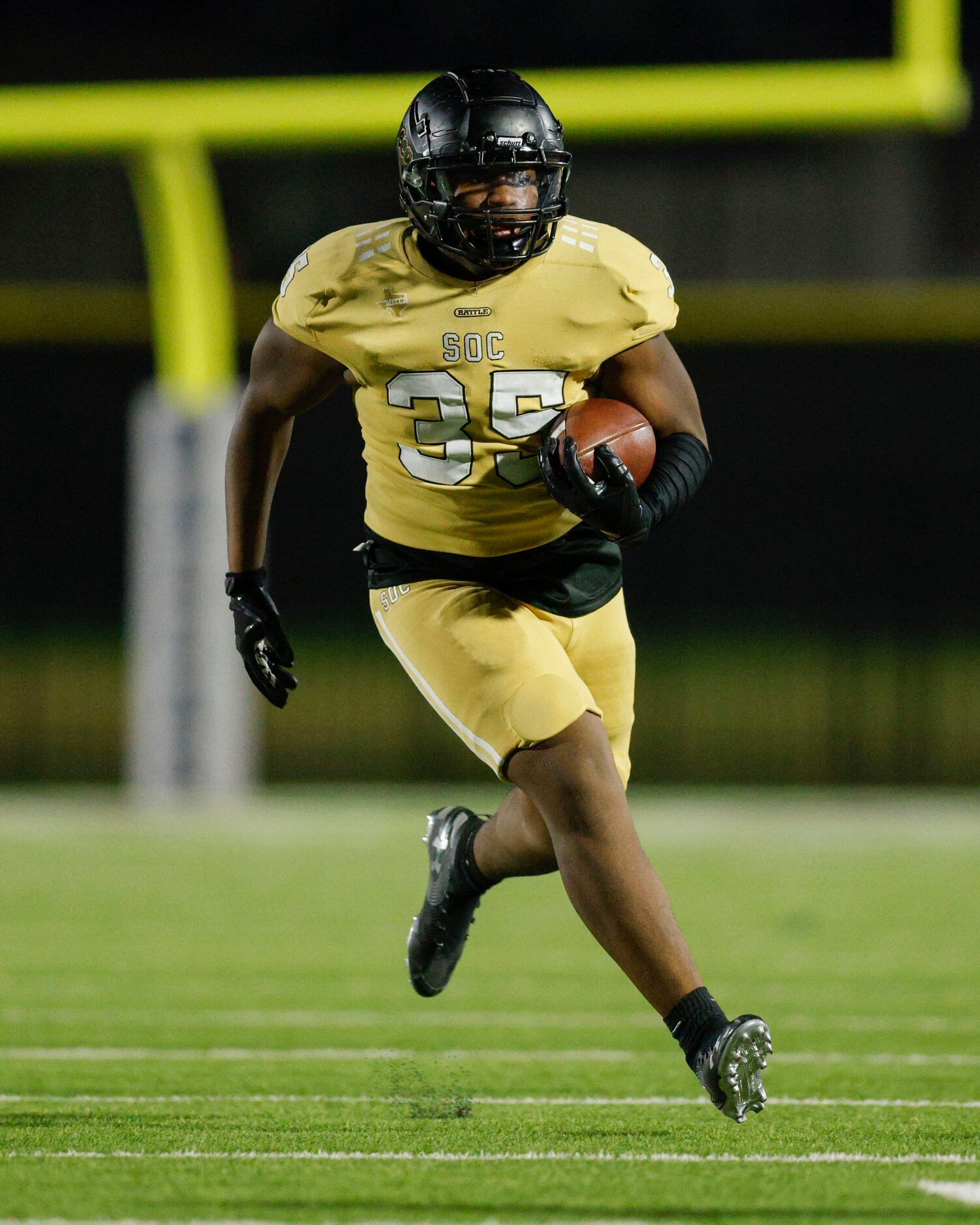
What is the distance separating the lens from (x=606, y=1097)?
347 centimetres

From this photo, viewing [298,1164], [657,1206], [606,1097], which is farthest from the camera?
[606,1097]

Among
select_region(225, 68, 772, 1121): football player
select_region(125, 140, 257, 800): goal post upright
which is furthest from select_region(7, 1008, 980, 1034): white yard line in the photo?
select_region(125, 140, 257, 800): goal post upright

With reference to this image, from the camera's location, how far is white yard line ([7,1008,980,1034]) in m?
4.34

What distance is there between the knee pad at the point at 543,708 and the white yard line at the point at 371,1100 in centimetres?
73

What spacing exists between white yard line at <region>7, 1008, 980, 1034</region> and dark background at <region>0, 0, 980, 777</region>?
26.5 ft

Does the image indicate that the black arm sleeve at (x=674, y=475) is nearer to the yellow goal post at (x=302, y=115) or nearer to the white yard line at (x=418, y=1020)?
the white yard line at (x=418, y=1020)

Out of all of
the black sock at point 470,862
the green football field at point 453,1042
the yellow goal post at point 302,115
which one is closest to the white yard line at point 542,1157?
the green football field at point 453,1042

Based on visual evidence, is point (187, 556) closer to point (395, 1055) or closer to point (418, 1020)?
point (418, 1020)

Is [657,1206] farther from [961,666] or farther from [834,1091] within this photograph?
[961,666]

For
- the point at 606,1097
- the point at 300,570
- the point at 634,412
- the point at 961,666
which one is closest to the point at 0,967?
the point at 606,1097

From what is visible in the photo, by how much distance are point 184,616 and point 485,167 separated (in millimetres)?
6215

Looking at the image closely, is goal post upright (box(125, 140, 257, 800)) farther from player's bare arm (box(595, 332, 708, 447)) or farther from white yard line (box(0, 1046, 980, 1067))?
player's bare arm (box(595, 332, 708, 447))

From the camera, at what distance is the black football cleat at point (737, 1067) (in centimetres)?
286

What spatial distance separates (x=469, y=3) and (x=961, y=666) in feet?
22.8
